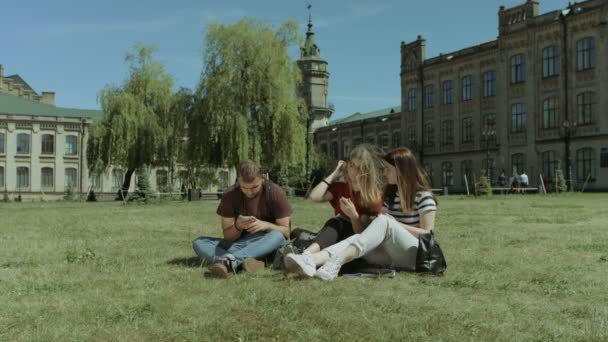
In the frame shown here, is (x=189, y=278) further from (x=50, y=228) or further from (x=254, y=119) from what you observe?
(x=254, y=119)

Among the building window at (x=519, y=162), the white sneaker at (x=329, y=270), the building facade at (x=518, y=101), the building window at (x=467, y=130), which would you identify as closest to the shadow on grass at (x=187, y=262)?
the white sneaker at (x=329, y=270)

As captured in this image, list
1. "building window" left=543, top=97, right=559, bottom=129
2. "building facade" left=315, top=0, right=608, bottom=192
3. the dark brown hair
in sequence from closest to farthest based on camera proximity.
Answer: the dark brown hair
"building facade" left=315, top=0, right=608, bottom=192
"building window" left=543, top=97, right=559, bottom=129

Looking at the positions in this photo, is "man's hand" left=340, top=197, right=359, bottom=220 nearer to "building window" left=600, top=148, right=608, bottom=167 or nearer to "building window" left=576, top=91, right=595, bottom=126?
"building window" left=600, top=148, right=608, bottom=167

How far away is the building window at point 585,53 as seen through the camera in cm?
3950

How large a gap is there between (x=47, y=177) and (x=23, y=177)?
229 centimetres

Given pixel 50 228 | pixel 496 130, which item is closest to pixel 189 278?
pixel 50 228

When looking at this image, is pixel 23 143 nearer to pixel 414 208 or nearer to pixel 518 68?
pixel 518 68

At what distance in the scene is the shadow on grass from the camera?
7406 mm

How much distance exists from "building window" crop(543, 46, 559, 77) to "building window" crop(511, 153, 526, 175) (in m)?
5.95

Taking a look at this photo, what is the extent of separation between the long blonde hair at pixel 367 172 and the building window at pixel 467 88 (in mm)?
44504

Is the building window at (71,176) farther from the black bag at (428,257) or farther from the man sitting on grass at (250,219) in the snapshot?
the black bag at (428,257)

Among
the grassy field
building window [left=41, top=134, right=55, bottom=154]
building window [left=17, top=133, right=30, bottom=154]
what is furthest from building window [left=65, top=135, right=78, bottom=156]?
the grassy field

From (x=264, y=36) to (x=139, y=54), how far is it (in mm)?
12944

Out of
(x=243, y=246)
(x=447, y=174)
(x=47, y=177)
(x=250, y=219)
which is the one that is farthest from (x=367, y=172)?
(x=47, y=177)
